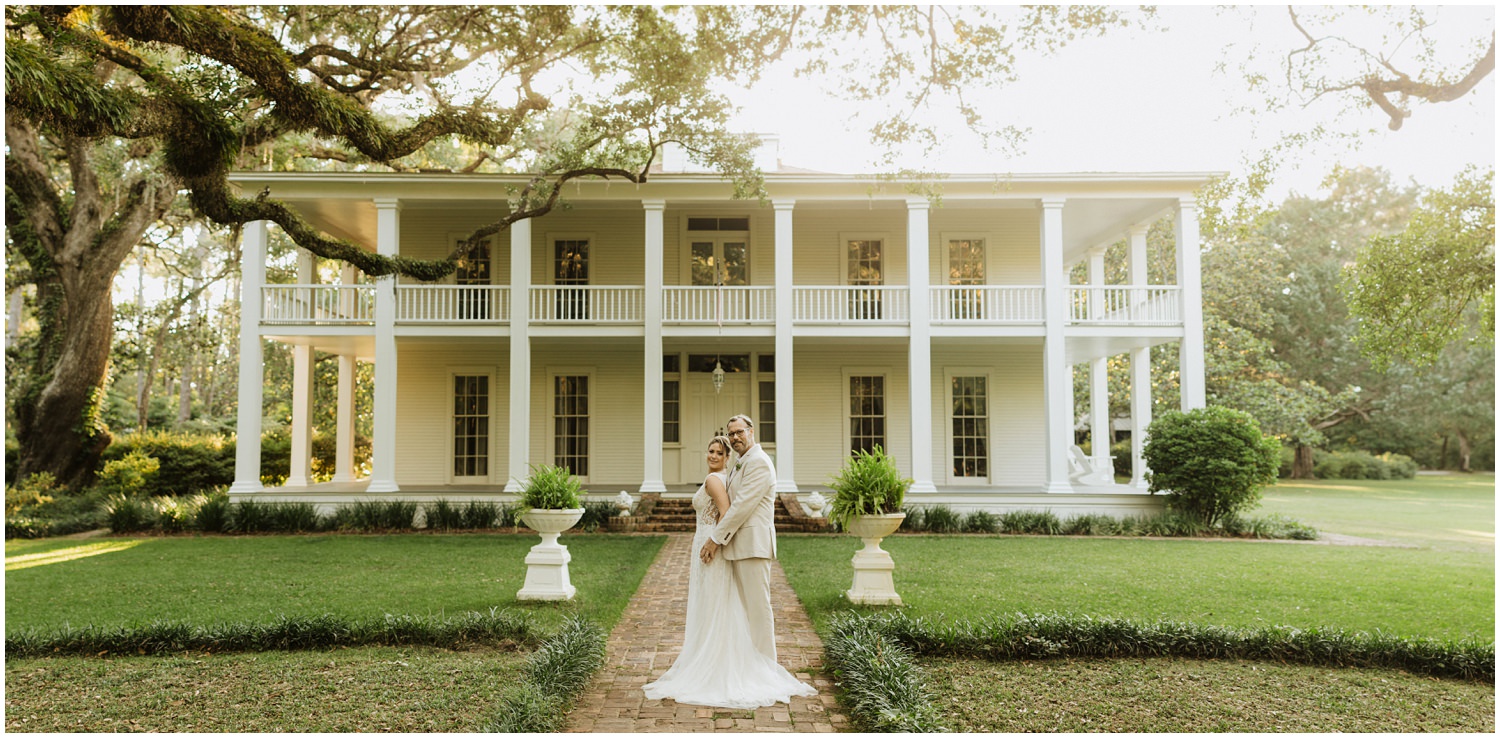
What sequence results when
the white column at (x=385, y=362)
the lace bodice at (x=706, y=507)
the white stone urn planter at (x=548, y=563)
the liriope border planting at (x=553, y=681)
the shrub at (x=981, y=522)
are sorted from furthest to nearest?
1. the white column at (x=385, y=362)
2. the shrub at (x=981, y=522)
3. the white stone urn planter at (x=548, y=563)
4. the lace bodice at (x=706, y=507)
5. the liriope border planting at (x=553, y=681)

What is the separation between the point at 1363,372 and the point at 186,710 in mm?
38591

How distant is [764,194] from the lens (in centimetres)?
1292

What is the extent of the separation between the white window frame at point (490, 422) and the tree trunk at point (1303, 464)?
29272 millimetres

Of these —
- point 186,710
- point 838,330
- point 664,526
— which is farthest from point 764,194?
point 186,710

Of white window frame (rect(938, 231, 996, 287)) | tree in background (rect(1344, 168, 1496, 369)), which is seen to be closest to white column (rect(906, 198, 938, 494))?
white window frame (rect(938, 231, 996, 287))

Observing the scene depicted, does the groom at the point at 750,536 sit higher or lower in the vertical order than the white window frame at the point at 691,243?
lower

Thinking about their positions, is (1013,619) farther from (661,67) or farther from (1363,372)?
(1363,372)

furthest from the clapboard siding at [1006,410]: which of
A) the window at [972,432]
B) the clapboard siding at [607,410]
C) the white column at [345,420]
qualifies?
the white column at [345,420]

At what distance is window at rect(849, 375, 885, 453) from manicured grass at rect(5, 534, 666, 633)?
6.18 metres

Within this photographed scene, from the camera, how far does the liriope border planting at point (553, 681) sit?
4.63 metres

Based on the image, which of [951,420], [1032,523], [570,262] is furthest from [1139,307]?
[570,262]

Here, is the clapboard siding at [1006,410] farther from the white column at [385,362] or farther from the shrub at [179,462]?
the shrub at [179,462]

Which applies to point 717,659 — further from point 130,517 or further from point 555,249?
point 555,249

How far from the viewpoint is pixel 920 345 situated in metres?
15.6
